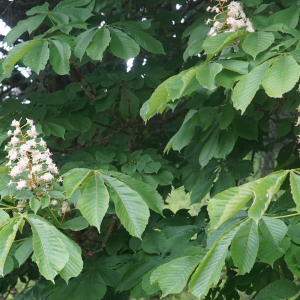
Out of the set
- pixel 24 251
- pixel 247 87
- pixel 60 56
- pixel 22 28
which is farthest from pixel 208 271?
pixel 22 28

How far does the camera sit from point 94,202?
51.0 inches

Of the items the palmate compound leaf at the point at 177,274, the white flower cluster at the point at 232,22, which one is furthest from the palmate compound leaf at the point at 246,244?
the white flower cluster at the point at 232,22

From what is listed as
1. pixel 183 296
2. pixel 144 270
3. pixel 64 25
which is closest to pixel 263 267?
pixel 144 270

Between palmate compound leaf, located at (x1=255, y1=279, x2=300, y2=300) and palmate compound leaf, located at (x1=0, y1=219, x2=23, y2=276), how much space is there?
37.8 inches

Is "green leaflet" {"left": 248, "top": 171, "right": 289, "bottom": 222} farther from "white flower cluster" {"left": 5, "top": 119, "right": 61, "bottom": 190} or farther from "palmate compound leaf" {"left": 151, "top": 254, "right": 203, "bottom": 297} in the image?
"white flower cluster" {"left": 5, "top": 119, "right": 61, "bottom": 190}

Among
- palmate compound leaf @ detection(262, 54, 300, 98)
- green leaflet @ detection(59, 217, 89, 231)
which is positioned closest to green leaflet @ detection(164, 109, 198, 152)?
green leaflet @ detection(59, 217, 89, 231)

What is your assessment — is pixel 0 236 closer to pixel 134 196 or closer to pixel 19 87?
pixel 134 196

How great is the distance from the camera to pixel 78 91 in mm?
2695

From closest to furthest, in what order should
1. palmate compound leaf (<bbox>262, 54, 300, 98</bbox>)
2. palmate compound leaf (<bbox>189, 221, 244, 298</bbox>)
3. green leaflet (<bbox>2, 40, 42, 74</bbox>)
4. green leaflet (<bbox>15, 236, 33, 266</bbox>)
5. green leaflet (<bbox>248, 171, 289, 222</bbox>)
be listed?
green leaflet (<bbox>248, 171, 289, 222</bbox>) → palmate compound leaf (<bbox>189, 221, 244, 298</bbox>) → palmate compound leaf (<bbox>262, 54, 300, 98</bbox>) → green leaflet (<bbox>15, 236, 33, 266</bbox>) → green leaflet (<bbox>2, 40, 42, 74</bbox>)

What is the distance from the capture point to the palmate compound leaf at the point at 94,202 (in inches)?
50.1

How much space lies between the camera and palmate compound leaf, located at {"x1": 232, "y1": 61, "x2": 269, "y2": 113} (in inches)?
49.1

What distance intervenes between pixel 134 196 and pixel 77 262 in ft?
0.85

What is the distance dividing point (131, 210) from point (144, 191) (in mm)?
160

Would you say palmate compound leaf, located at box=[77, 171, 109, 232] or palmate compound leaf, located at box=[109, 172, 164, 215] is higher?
palmate compound leaf, located at box=[77, 171, 109, 232]
